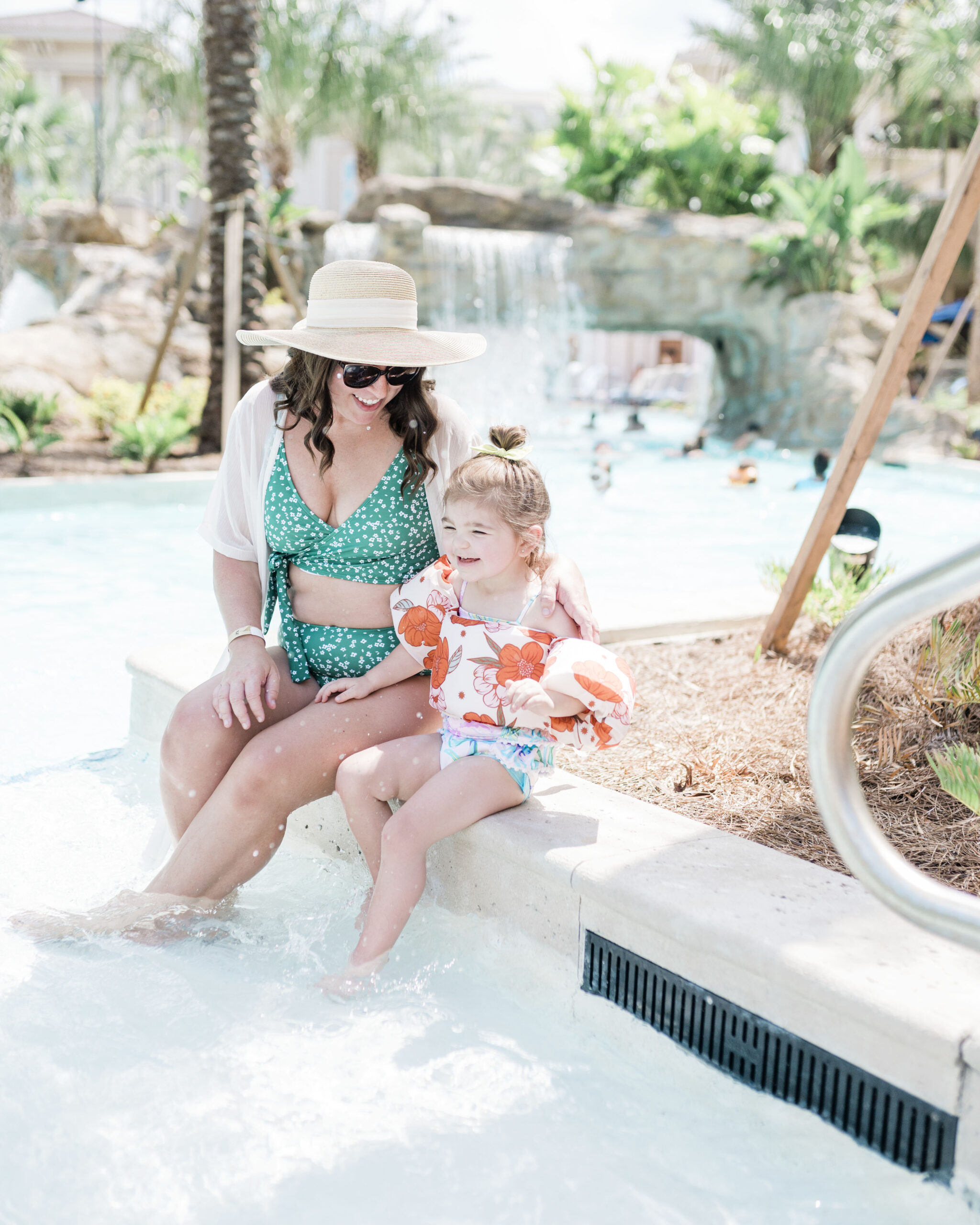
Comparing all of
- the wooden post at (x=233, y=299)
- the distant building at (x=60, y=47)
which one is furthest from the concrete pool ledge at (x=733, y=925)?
the distant building at (x=60, y=47)

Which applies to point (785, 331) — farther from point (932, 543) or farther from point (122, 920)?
point (122, 920)

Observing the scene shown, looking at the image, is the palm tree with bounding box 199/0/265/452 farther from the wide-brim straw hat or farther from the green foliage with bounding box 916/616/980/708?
the green foliage with bounding box 916/616/980/708

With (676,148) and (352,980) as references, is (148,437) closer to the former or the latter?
(352,980)

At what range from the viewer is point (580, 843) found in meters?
2.41

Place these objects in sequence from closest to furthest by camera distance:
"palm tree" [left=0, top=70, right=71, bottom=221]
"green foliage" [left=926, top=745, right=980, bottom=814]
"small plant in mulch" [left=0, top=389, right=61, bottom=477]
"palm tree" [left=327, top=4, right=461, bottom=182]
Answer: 1. "green foliage" [left=926, top=745, right=980, bottom=814]
2. "small plant in mulch" [left=0, top=389, right=61, bottom=477]
3. "palm tree" [left=327, top=4, right=461, bottom=182]
4. "palm tree" [left=0, top=70, right=71, bottom=221]

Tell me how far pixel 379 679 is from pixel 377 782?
0.93 feet

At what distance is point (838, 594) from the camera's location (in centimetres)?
431

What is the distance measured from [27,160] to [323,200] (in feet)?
41.6

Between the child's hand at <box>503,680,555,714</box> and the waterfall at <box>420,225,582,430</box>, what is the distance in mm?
13092

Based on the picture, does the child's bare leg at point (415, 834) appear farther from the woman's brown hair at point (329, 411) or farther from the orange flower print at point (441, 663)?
the woman's brown hair at point (329, 411)

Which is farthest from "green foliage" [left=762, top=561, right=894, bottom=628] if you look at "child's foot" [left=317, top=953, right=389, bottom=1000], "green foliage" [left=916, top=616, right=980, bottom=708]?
"child's foot" [left=317, top=953, right=389, bottom=1000]

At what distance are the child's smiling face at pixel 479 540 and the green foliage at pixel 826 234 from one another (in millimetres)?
15339

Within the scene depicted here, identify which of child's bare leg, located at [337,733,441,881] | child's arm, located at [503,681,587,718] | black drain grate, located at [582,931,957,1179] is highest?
child's arm, located at [503,681,587,718]

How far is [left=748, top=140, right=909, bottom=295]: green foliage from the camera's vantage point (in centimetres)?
1627
